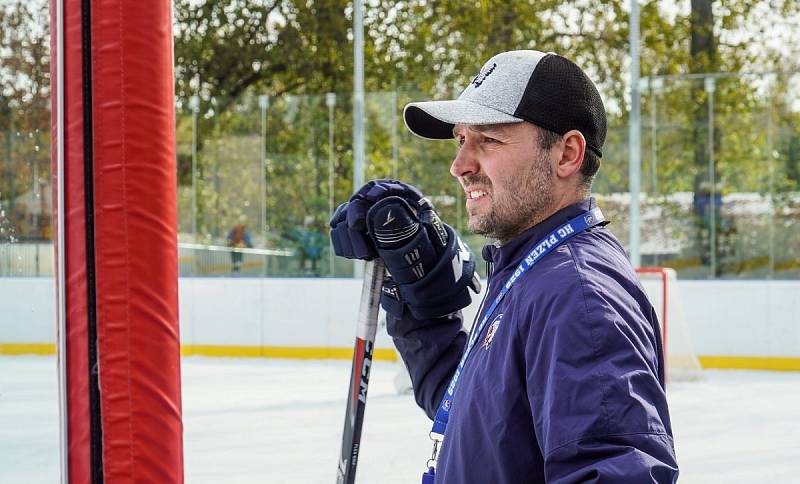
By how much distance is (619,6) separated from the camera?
10.6 meters

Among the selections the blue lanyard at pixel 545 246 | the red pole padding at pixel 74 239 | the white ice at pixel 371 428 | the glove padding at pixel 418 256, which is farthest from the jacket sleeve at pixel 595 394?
the white ice at pixel 371 428

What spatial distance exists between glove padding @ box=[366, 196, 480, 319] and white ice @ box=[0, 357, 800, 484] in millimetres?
3510

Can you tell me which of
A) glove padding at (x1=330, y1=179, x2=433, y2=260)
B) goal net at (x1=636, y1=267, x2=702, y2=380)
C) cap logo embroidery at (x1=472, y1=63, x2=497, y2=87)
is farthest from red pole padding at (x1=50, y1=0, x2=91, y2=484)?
goal net at (x1=636, y1=267, x2=702, y2=380)

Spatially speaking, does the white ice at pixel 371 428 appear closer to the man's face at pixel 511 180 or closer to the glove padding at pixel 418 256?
the glove padding at pixel 418 256

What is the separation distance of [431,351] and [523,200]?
55 centimetres

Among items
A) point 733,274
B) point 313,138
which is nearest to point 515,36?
point 313,138

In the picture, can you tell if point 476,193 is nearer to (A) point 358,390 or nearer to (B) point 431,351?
(B) point 431,351

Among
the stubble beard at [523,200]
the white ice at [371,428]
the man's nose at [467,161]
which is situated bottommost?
the white ice at [371,428]

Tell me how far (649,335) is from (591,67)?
944 cm

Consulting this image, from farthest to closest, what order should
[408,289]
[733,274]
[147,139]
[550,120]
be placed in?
[733,274] < [408,289] < [147,139] < [550,120]

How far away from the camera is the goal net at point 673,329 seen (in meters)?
8.57

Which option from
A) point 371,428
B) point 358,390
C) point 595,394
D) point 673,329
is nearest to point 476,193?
point 595,394

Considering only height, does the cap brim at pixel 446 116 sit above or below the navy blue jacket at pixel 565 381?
above

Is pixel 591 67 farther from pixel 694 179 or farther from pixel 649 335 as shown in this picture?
pixel 649 335
